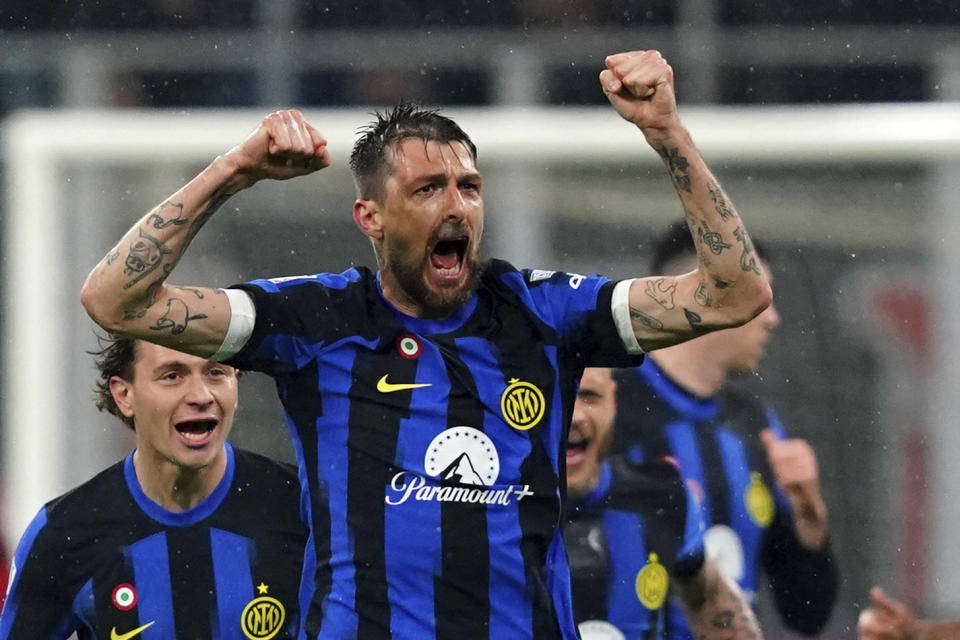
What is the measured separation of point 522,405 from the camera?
10.7ft

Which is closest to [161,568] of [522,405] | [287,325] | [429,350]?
[287,325]

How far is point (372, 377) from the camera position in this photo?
3262 millimetres

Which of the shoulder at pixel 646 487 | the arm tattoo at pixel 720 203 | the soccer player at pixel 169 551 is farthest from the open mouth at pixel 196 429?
the arm tattoo at pixel 720 203

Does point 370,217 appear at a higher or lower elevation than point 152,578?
higher

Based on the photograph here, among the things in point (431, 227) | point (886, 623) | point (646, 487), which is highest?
point (431, 227)

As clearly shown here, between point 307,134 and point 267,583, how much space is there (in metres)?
1.29

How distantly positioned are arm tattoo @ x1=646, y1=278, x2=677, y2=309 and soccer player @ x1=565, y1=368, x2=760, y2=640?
1.21 meters

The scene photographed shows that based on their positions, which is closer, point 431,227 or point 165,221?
point 165,221

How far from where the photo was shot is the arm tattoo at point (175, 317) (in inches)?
125

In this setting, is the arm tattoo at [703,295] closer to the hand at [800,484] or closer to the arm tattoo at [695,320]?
the arm tattoo at [695,320]

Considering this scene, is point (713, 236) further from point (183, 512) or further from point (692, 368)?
point (692, 368)

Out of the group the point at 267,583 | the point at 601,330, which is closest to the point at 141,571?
the point at 267,583

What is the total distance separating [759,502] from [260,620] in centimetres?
175

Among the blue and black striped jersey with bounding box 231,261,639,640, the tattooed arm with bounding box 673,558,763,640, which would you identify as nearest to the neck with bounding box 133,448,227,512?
the blue and black striped jersey with bounding box 231,261,639,640
